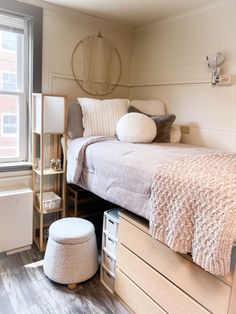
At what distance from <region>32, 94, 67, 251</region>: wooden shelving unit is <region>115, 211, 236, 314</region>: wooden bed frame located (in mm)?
874

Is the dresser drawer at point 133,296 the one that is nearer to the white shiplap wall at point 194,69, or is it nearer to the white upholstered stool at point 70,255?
the white upholstered stool at point 70,255

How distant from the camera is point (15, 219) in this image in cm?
217

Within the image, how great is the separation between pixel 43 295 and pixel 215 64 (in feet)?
7.11

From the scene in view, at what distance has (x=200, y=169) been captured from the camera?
1288 millimetres

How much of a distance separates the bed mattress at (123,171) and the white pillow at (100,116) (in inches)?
12.6

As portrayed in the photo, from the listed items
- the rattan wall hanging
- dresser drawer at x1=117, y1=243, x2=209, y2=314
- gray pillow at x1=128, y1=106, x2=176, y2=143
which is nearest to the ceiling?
the rattan wall hanging

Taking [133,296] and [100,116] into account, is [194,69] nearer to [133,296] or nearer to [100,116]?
[100,116]

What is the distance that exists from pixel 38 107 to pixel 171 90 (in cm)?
129

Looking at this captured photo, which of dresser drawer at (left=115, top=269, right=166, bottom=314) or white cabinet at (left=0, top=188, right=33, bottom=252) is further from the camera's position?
white cabinet at (left=0, top=188, right=33, bottom=252)

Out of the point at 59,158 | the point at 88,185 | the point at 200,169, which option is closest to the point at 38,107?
the point at 59,158

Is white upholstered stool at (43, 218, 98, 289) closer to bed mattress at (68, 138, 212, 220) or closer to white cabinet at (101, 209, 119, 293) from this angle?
white cabinet at (101, 209, 119, 293)

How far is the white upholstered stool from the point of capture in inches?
68.6

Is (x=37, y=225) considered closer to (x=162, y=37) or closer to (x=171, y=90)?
(x=171, y=90)

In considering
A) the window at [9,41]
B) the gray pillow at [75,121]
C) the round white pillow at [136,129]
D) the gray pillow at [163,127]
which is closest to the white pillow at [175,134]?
the gray pillow at [163,127]
